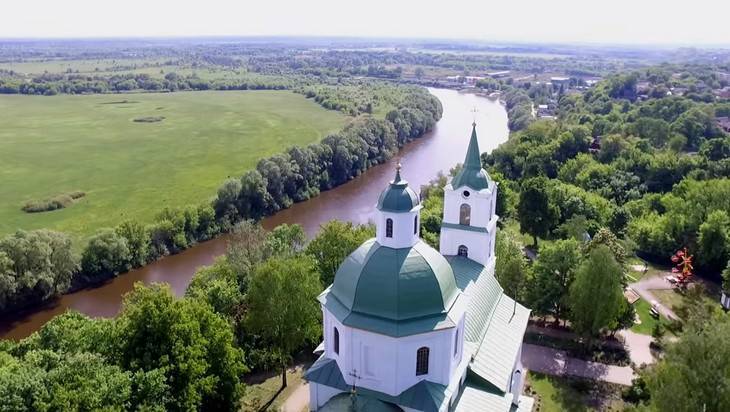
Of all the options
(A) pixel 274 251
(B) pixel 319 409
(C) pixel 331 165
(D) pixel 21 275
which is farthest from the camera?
(C) pixel 331 165

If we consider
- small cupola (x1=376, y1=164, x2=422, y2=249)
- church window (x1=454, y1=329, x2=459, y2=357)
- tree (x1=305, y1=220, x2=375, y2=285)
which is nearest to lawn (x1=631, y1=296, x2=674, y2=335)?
tree (x1=305, y1=220, x2=375, y2=285)

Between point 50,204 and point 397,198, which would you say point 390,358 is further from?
point 50,204

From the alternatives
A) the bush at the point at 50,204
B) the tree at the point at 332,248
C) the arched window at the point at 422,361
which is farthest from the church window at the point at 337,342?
the bush at the point at 50,204

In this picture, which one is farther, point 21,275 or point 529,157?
point 529,157

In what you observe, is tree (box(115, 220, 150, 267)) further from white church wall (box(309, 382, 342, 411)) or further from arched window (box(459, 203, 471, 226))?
arched window (box(459, 203, 471, 226))

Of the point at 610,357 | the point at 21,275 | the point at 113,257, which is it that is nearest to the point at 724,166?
the point at 610,357

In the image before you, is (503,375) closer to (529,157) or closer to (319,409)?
(319,409)

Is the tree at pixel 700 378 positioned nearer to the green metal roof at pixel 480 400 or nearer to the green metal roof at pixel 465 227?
the green metal roof at pixel 480 400
